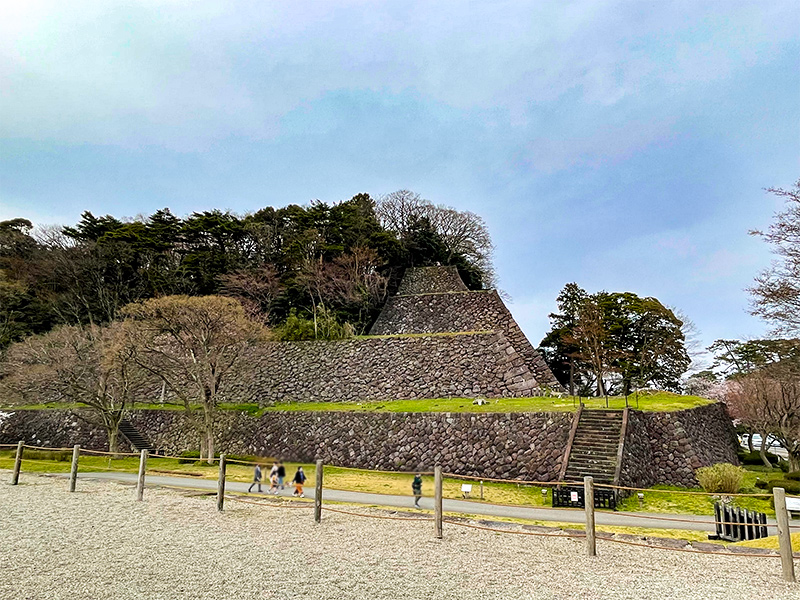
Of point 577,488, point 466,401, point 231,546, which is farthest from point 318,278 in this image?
point 231,546

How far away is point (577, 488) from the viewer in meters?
12.6

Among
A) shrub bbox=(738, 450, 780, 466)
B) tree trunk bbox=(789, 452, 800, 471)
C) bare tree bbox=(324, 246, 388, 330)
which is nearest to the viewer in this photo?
tree trunk bbox=(789, 452, 800, 471)

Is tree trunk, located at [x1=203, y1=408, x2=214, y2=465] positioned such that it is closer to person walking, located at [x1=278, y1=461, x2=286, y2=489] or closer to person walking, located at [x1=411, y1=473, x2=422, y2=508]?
person walking, located at [x1=278, y1=461, x2=286, y2=489]

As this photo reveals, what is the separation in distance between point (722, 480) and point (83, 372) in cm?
2411

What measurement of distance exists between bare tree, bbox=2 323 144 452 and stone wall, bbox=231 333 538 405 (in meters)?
4.59

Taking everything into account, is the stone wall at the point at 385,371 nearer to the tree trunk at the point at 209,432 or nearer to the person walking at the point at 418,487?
the tree trunk at the point at 209,432

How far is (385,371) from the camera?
22266 mm

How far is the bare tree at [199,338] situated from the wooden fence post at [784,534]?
56.6ft

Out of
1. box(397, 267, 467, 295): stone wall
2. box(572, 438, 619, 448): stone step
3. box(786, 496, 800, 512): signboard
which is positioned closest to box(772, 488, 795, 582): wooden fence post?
box(786, 496, 800, 512): signboard

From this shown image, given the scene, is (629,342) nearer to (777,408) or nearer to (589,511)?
(777,408)

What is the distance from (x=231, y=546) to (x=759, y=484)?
17564mm

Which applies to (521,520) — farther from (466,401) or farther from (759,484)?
(759,484)

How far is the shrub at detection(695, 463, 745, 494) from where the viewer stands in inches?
525

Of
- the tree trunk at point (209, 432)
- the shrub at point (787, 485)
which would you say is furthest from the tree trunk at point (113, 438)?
the shrub at point (787, 485)
